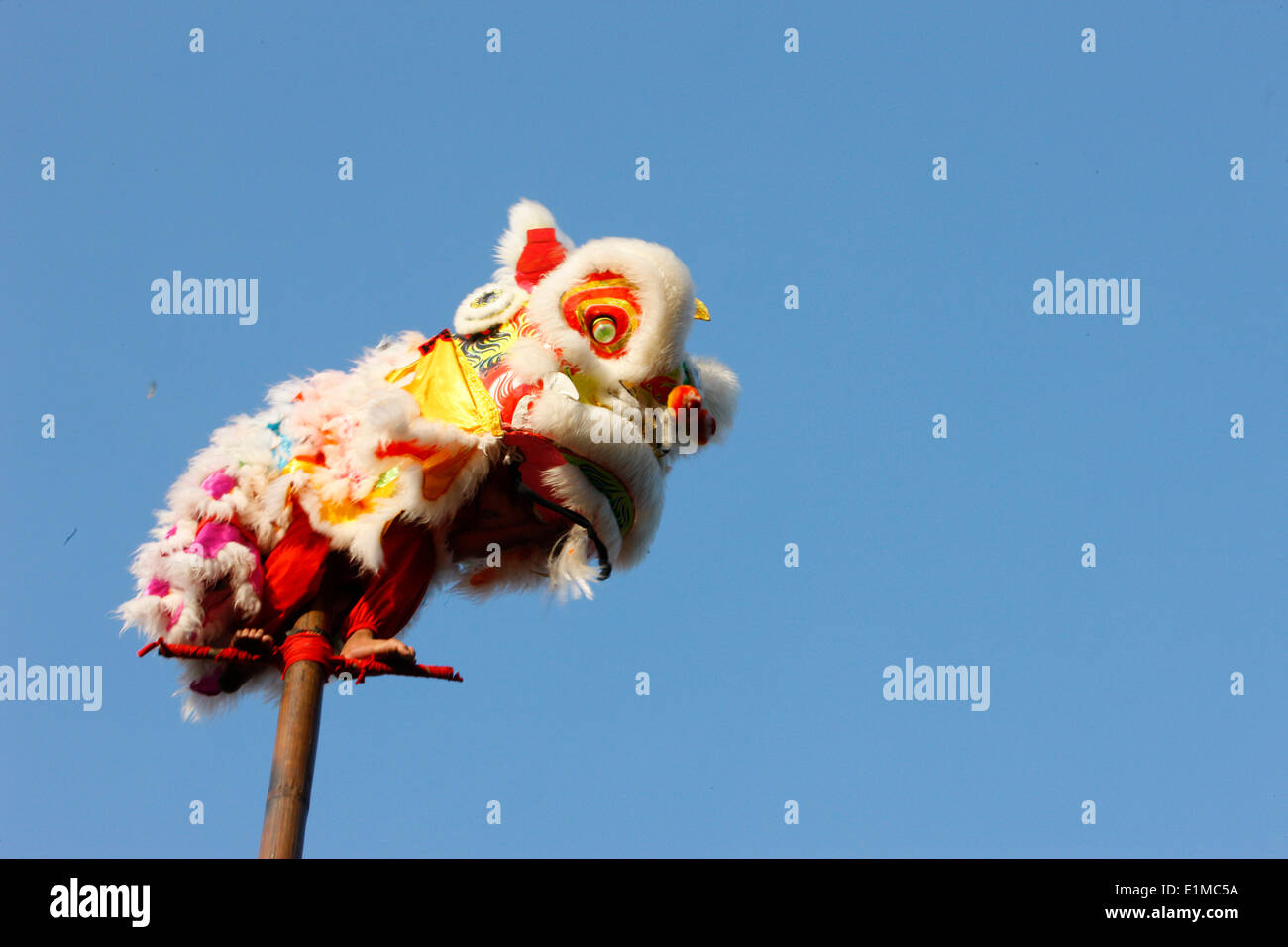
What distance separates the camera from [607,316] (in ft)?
40.4

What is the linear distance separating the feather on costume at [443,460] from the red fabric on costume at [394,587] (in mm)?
11

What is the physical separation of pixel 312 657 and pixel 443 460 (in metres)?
1.34

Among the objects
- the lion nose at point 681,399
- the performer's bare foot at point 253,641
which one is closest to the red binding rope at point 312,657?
the performer's bare foot at point 253,641

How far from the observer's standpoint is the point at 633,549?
12.4m

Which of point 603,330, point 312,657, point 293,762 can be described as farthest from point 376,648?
point 603,330

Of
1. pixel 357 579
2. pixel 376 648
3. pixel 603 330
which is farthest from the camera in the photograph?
pixel 603 330

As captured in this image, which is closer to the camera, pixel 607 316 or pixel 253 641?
pixel 253 641

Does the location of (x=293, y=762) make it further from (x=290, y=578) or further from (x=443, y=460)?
(x=443, y=460)

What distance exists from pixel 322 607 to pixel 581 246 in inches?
106

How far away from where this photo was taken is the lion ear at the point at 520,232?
43.2ft

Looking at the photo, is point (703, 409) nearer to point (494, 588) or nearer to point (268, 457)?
point (494, 588)

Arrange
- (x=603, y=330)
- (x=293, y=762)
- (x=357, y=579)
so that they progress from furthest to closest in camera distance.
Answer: (x=603, y=330) < (x=357, y=579) < (x=293, y=762)

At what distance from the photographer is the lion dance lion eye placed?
12.3 meters
